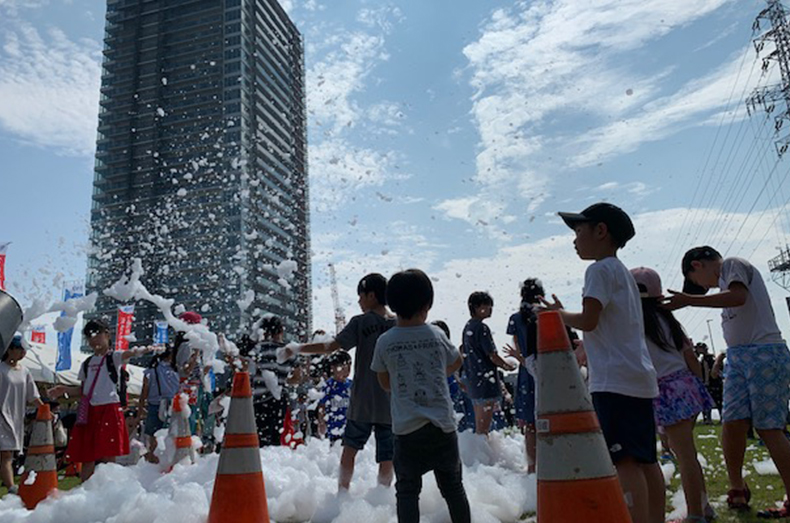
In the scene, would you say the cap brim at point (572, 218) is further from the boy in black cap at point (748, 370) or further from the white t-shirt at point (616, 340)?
the boy in black cap at point (748, 370)

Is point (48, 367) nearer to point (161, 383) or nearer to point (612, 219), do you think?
point (161, 383)

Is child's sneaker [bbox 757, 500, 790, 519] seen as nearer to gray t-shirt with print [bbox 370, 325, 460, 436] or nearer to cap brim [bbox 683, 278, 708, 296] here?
cap brim [bbox 683, 278, 708, 296]

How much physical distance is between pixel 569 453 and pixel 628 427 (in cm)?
64

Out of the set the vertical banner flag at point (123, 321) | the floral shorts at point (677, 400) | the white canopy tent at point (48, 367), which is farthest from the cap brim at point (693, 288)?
the vertical banner flag at point (123, 321)

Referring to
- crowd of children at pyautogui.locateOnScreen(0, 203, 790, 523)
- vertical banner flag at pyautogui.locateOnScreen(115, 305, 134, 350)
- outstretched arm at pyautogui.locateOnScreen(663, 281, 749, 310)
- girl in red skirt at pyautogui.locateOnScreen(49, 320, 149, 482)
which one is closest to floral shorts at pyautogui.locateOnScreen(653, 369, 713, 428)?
crowd of children at pyautogui.locateOnScreen(0, 203, 790, 523)

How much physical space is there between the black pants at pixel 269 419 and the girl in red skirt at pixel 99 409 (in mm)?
1435

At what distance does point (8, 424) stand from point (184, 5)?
1897 inches

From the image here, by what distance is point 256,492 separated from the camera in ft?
11.5

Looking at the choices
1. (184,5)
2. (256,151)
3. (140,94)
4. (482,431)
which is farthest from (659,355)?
(140,94)

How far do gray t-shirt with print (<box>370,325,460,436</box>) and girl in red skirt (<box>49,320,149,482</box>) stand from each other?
4198 millimetres

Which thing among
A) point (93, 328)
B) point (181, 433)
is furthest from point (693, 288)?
point (93, 328)

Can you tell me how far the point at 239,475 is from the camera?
138 inches

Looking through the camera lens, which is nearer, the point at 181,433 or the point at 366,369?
the point at 366,369

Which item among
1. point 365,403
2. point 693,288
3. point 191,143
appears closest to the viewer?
point 693,288
